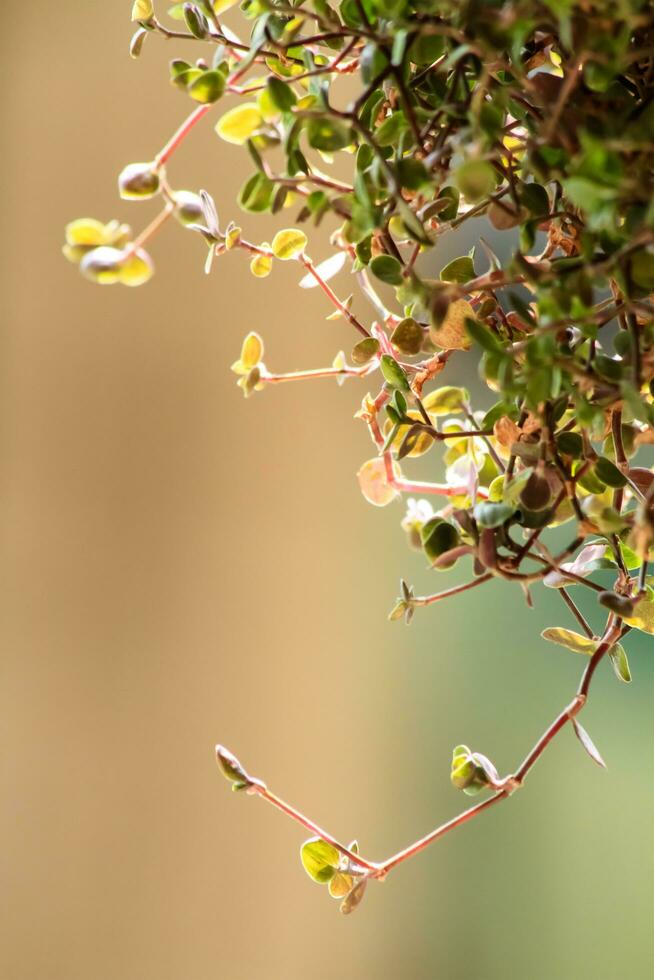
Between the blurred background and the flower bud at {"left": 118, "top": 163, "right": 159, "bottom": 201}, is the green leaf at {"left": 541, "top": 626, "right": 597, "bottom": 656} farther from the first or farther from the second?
the blurred background

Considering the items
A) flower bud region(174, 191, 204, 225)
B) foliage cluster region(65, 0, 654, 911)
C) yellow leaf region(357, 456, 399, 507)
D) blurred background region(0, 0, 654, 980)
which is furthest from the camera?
blurred background region(0, 0, 654, 980)

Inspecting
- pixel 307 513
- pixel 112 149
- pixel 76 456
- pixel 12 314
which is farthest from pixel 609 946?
pixel 112 149

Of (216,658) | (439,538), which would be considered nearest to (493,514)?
(439,538)

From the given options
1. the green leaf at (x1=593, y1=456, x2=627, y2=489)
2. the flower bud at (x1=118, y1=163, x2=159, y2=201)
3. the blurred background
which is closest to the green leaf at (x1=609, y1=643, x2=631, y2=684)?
the green leaf at (x1=593, y1=456, x2=627, y2=489)

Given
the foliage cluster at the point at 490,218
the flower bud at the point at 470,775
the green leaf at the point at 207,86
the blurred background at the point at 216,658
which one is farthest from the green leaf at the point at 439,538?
the blurred background at the point at 216,658

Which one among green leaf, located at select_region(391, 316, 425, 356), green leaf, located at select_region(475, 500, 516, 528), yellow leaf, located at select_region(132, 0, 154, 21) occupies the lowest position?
green leaf, located at select_region(475, 500, 516, 528)

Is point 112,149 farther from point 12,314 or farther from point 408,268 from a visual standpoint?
point 408,268

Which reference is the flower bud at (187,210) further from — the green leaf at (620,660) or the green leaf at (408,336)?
the green leaf at (620,660)
